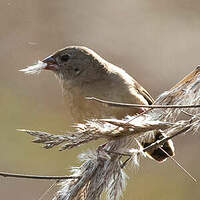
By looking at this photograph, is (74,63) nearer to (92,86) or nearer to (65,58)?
(65,58)

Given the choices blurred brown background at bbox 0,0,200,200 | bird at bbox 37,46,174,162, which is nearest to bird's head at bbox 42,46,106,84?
bird at bbox 37,46,174,162

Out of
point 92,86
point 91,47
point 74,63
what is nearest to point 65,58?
point 74,63

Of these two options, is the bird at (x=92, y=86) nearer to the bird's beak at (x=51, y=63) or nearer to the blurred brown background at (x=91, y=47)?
the bird's beak at (x=51, y=63)

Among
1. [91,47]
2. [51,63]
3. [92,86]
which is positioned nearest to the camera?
[92,86]

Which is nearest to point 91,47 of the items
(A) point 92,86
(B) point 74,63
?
(B) point 74,63

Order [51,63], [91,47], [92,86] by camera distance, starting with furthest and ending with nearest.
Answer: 1. [91,47]
2. [51,63]
3. [92,86]

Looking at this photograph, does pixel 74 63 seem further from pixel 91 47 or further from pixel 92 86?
pixel 91 47

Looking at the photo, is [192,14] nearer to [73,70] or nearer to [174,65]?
[174,65]

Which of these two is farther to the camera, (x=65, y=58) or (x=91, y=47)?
(x=91, y=47)
